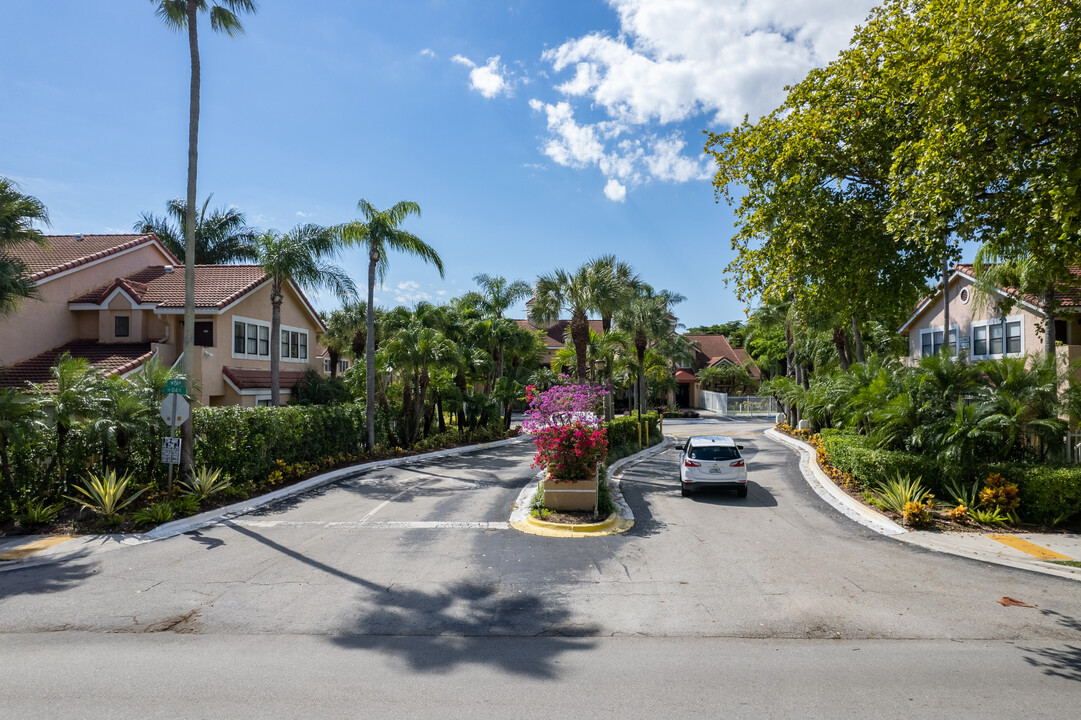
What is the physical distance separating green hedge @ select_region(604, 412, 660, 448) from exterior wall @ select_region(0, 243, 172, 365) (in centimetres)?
1976

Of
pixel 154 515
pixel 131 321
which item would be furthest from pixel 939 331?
pixel 131 321

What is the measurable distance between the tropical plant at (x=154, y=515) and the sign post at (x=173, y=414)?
759 mm

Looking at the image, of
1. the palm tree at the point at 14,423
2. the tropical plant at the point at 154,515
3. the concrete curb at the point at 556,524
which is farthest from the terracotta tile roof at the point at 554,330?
the palm tree at the point at 14,423

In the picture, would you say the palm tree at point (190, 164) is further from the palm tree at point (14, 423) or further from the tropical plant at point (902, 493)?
the tropical plant at point (902, 493)

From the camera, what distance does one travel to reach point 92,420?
530 inches

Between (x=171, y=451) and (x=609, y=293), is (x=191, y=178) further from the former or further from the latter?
(x=609, y=293)

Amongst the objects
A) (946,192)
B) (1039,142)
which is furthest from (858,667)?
(1039,142)

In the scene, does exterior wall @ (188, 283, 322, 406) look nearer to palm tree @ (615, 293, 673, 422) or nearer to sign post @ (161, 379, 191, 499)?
sign post @ (161, 379, 191, 499)

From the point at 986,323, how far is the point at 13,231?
102 feet

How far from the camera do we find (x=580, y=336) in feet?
81.9

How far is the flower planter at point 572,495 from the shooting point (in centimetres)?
1318

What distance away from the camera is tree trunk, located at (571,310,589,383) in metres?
24.6

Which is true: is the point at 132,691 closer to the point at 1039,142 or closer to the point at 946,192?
the point at 946,192

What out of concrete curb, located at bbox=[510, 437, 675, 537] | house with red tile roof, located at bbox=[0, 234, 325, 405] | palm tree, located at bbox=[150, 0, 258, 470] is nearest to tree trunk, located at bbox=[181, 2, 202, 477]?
palm tree, located at bbox=[150, 0, 258, 470]
